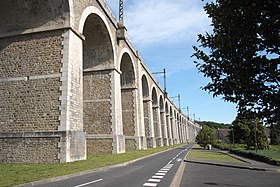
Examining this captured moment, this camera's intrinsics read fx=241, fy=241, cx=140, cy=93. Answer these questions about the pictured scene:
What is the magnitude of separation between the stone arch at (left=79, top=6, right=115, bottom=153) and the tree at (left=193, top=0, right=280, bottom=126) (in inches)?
715

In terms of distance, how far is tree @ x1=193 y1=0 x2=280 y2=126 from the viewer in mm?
3102

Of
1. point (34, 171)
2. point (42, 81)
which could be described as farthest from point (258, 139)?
point (34, 171)

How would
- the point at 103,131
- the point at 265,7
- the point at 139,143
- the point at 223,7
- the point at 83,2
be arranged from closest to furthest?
the point at 265,7, the point at 223,7, the point at 83,2, the point at 103,131, the point at 139,143

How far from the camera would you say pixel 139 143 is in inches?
1116

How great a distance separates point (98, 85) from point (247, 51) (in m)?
20.2

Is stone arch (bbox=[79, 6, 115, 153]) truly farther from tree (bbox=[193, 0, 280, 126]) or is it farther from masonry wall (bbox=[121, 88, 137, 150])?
tree (bbox=[193, 0, 280, 126])

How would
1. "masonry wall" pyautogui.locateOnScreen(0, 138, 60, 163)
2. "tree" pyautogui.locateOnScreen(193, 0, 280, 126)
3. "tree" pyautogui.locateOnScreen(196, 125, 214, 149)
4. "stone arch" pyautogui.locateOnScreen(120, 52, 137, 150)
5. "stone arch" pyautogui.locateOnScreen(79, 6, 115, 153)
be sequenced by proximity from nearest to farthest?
"tree" pyautogui.locateOnScreen(193, 0, 280, 126), "masonry wall" pyautogui.locateOnScreen(0, 138, 60, 163), "stone arch" pyautogui.locateOnScreen(79, 6, 115, 153), "stone arch" pyautogui.locateOnScreen(120, 52, 137, 150), "tree" pyautogui.locateOnScreen(196, 125, 214, 149)

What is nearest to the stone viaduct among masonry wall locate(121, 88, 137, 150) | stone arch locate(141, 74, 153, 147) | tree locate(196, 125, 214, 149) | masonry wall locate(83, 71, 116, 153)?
masonry wall locate(83, 71, 116, 153)

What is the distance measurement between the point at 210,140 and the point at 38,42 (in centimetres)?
3632

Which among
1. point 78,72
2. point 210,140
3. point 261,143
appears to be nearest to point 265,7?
point 78,72

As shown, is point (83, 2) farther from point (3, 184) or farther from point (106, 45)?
point (3, 184)

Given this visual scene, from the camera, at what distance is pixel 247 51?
10.8 ft

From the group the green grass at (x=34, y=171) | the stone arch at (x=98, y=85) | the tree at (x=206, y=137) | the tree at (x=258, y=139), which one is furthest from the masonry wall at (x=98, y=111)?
the tree at (x=206, y=137)

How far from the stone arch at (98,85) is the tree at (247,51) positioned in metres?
18.2
